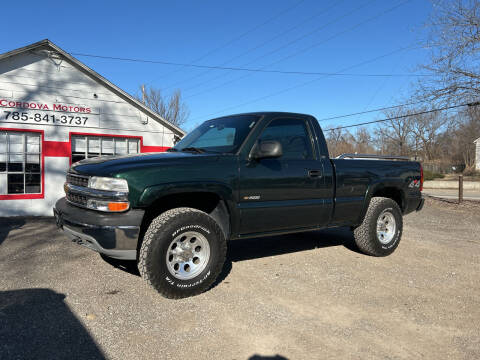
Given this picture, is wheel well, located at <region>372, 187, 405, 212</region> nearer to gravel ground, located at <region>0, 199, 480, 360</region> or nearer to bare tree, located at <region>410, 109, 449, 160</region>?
gravel ground, located at <region>0, 199, 480, 360</region>

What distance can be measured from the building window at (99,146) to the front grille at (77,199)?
296 inches

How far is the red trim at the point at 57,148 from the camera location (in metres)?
10.6

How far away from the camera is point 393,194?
6.08 meters

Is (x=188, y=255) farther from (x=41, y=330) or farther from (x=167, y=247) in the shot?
(x=41, y=330)

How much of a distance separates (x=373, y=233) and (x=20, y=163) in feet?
30.8


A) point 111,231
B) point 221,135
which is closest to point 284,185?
point 221,135

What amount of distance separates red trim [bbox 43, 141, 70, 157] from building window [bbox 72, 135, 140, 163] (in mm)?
234

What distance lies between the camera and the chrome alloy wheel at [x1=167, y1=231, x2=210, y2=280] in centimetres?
375

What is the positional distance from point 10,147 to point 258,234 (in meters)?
8.82

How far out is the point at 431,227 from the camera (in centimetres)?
859

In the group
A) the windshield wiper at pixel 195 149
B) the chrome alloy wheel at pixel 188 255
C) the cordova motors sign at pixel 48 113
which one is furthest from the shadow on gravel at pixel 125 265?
the cordova motors sign at pixel 48 113

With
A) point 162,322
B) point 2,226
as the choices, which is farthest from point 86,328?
point 2,226

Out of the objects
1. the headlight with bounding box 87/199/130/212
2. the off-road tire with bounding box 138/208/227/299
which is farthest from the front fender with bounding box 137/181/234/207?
the off-road tire with bounding box 138/208/227/299

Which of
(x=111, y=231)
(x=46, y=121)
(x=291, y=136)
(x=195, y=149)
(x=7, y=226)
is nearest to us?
(x=111, y=231)
